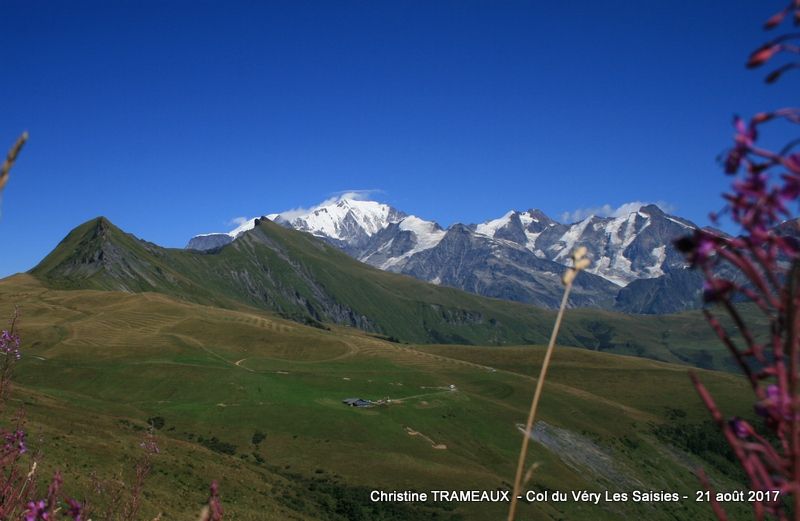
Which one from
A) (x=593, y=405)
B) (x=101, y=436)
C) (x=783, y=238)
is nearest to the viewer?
(x=783, y=238)

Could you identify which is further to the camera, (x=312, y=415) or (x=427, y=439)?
(x=312, y=415)

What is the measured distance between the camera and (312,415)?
9025 centimetres

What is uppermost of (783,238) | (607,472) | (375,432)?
(783,238)

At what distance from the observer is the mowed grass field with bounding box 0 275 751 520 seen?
175ft

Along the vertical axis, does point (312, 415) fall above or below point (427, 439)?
above

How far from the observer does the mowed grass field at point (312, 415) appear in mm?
53344

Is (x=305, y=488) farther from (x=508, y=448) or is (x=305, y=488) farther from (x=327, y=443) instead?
(x=508, y=448)

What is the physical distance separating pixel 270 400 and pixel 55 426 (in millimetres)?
47658

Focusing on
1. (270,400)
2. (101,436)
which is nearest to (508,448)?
(270,400)

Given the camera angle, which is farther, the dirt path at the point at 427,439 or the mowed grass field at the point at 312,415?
the dirt path at the point at 427,439

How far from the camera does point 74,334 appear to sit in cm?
13112

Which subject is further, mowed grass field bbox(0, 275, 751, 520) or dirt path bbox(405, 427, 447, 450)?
dirt path bbox(405, 427, 447, 450)

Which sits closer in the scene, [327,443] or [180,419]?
Answer: [327,443]

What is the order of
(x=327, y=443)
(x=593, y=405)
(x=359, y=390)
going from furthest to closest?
(x=593, y=405) < (x=359, y=390) < (x=327, y=443)
